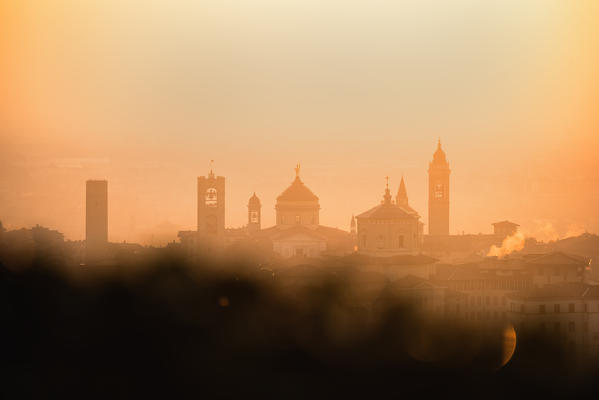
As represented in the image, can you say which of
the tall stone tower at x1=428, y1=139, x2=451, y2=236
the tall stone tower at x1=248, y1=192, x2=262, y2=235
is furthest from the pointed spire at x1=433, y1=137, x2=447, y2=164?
the tall stone tower at x1=248, y1=192, x2=262, y2=235

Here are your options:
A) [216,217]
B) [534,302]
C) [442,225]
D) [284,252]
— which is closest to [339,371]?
[534,302]

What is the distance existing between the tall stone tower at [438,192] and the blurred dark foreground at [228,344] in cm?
3807

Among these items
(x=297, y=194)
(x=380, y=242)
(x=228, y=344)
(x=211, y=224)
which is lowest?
(x=228, y=344)

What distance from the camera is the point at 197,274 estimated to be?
54.9m

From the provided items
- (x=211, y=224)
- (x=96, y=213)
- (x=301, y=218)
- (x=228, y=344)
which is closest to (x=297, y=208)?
(x=301, y=218)

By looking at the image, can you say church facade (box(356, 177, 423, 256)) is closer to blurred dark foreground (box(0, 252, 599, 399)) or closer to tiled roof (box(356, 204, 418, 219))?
tiled roof (box(356, 204, 418, 219))

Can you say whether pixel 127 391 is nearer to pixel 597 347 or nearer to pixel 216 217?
pixel 597 347

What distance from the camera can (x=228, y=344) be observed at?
44594mm

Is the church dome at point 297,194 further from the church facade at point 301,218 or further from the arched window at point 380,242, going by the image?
the arched window at point 380,242

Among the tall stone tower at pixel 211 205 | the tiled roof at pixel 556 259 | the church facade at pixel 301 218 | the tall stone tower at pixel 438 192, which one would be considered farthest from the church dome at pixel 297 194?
the tiled roof at pixel 556 259

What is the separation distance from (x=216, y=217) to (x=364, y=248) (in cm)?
2405

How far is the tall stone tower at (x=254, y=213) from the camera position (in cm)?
9162

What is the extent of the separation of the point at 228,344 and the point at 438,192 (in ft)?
178

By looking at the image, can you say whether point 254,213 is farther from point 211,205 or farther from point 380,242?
point 380,242
